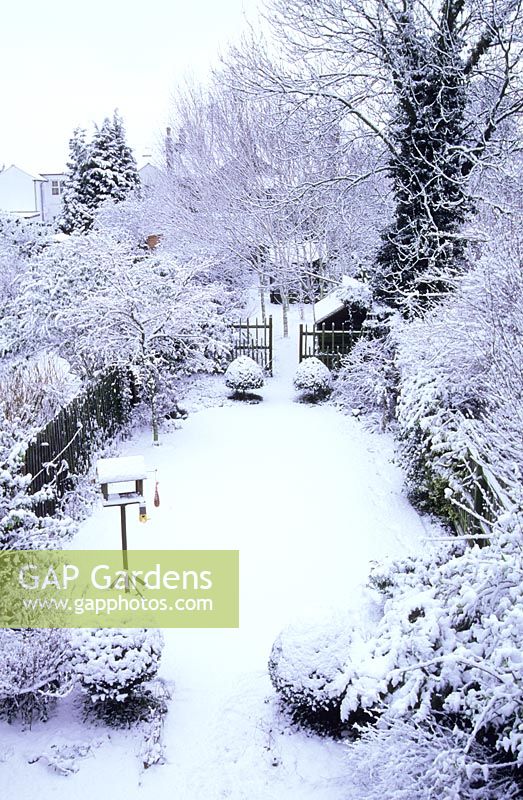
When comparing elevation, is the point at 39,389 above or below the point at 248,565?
above

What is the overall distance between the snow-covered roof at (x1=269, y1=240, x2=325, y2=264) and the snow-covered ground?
7.05m

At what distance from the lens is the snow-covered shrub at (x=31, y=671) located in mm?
4953

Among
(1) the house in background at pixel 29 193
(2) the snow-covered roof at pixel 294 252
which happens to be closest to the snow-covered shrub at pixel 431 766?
(2) the snow-covered roof at pixel 294 252

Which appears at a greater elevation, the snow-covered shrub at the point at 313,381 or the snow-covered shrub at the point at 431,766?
the snow-covered shrub at the point at 313,381

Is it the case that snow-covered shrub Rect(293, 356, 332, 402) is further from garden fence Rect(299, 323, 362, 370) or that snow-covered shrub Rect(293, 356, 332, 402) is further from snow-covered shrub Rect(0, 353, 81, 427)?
snow-covered shrub Rect(0, 353, 81, 427)

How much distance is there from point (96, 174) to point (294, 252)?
12647 mm

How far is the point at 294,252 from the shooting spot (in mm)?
21969

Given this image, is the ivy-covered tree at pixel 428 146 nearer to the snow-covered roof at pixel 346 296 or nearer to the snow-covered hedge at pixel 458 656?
the snow-covered roof at pixel 346 296

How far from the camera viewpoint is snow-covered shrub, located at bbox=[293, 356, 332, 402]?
49.0 feet

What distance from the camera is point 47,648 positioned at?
5.09 m

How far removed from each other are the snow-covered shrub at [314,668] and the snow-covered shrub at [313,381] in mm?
10049

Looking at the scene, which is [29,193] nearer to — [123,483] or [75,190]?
[75,190]

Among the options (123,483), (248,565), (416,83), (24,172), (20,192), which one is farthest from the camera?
(20,192)

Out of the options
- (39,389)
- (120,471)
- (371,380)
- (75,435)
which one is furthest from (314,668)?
(371,380)
